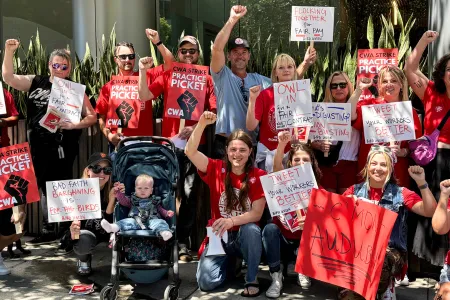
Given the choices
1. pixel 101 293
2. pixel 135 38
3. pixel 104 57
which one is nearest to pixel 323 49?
pixel 135 38

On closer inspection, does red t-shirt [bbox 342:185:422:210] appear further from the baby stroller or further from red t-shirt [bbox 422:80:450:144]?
the baby stroller

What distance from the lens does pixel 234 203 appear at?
197 inches

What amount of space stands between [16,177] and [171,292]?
5.98ft

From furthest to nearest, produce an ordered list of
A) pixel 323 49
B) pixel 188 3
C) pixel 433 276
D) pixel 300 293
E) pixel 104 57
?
pixel 188 3
pixel 323 49
pixel 104 57
pixel 433 276
pixel 300 293

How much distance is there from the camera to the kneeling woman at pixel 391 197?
4492 millimetres

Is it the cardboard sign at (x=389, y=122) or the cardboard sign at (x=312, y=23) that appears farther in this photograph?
the cardboard sign at (x=312, y=23)

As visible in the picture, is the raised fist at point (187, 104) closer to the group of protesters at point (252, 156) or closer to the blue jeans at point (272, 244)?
the group of protesters at point (252, 156)

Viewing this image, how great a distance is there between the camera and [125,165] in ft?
17.1

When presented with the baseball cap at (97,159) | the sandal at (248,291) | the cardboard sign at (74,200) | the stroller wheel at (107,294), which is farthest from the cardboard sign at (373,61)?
the stroller wheel at (107,294)

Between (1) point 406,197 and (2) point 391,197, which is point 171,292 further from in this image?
(1) point 406,197

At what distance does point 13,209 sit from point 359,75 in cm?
330

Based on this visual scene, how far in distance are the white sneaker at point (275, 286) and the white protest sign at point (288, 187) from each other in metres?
0.52

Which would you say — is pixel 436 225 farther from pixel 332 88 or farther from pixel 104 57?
pixel 104 57

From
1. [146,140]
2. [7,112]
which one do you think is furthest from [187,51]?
[7,112]
